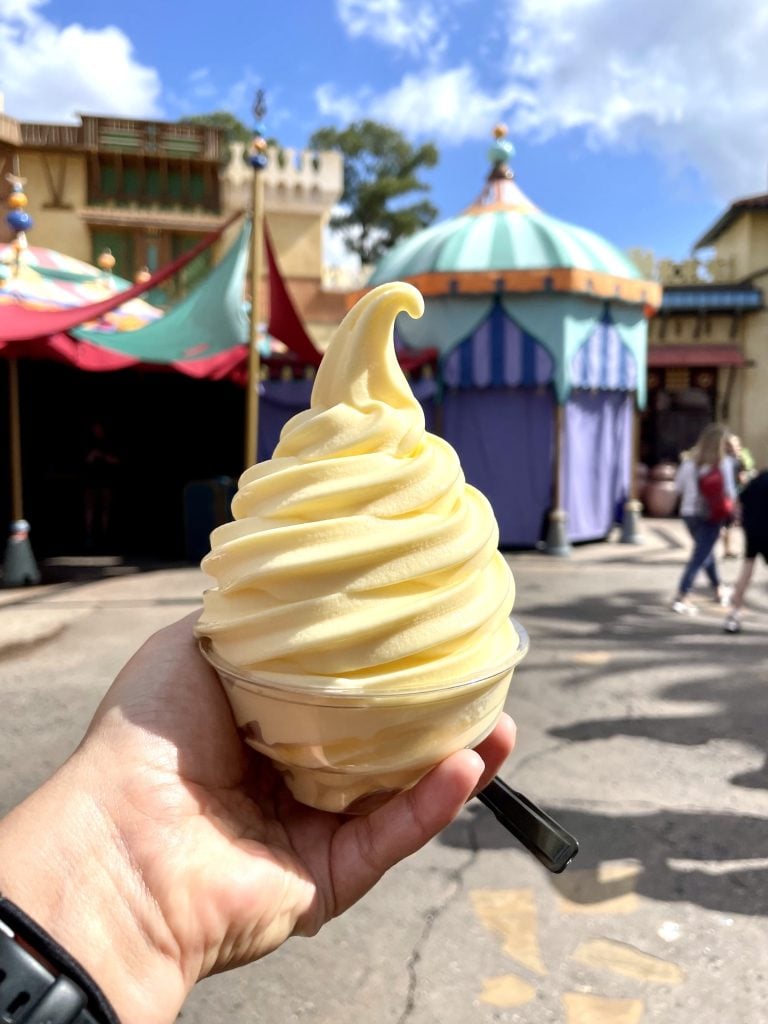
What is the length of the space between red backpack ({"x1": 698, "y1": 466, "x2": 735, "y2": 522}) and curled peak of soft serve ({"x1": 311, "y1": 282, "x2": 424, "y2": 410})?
215 inches

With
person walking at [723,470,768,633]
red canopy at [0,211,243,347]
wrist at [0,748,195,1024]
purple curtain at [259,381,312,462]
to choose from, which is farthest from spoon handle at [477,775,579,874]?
purple curtain at [259,381,312,462]

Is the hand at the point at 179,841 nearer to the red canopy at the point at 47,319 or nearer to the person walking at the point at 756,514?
the person walking at the point at 756,514

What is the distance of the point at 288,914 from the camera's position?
1.37m

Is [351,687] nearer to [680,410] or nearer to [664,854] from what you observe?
[664,854]

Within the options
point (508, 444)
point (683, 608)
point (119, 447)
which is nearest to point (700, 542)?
point (683, 608)

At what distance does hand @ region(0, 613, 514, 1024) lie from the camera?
3.81ft

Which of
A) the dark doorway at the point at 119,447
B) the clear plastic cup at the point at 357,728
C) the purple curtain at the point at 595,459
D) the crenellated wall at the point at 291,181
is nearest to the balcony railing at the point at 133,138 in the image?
the crenellated wall at the point at 291,181

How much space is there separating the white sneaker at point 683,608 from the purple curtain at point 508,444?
10.6 feet

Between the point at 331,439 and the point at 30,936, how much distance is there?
0.93m

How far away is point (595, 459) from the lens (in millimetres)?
10609

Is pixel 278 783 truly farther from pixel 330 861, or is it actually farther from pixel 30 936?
pixel 30 936

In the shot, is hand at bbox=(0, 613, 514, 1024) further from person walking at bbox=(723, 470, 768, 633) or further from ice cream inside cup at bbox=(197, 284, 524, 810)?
person walking at bbox=(723, 470, 768, 633)

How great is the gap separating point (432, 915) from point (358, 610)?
6.30 feet

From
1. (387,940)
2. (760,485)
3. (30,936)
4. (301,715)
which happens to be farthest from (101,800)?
(760,485)
